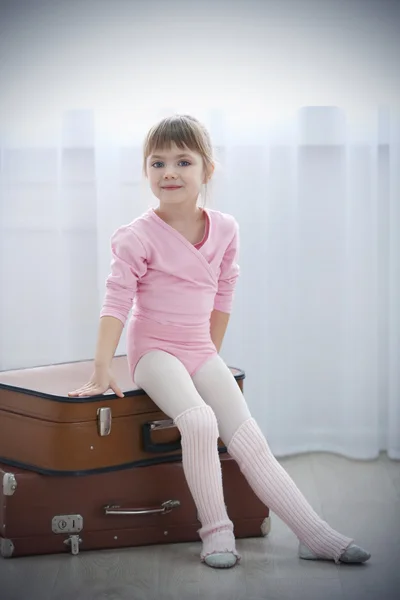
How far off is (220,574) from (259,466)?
0.66 feet

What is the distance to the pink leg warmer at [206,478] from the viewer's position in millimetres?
1430

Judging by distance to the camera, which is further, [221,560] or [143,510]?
[143,510]

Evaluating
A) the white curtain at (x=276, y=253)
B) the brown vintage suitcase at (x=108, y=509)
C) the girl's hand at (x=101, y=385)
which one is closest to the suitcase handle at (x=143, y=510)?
the brown vintage suitcase at (x=108, y=509)

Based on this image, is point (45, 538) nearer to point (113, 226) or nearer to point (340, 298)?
point (113, 226)

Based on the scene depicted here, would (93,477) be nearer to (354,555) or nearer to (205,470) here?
(205,470)

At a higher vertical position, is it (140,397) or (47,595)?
(140,397)

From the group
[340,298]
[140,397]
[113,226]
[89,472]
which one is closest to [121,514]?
[89,472]

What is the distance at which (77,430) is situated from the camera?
4.83ft

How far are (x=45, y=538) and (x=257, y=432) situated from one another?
0.44 m

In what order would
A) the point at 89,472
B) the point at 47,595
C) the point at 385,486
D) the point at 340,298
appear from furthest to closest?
1. the point at 340,298
2. the point at 385,486
3. the point at 89,472
4. the point at 47,595

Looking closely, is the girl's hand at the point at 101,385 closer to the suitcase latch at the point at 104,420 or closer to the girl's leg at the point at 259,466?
the suitcase latch at the point at 104,420

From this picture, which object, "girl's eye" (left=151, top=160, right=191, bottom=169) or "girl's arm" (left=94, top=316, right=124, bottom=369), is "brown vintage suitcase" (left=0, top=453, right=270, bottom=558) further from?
"girl's eye" (left=151, top=160, right=191, bottom=169)

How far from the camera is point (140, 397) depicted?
1.53 meters

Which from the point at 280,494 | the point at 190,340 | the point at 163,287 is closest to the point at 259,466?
the point at 280,494
